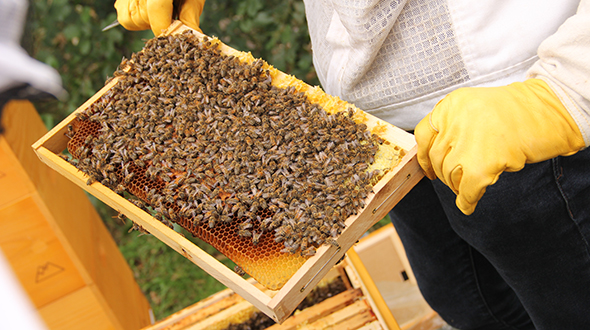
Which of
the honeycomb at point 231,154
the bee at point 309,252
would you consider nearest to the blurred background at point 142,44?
the honeycomb at point 231,154

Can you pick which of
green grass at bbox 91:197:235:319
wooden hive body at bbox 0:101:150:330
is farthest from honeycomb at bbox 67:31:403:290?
green grass at bbox 91:197:235:319

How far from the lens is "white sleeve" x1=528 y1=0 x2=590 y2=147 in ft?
4.74

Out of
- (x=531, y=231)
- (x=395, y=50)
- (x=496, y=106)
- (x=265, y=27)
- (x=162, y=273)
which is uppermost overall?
(x=265, y=27)

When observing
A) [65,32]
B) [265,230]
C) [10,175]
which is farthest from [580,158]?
[65,32]

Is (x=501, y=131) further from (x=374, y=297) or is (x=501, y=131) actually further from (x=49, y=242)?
(x=49, y=242)

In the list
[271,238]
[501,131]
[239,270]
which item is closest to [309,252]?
[271,238]

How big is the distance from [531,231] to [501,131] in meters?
0.70

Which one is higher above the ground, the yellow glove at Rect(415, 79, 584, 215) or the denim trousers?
the yellow glove at Rect(415, 79, 584, 215)

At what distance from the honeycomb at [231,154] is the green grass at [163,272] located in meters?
2.64

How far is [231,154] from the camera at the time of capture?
6.40ft

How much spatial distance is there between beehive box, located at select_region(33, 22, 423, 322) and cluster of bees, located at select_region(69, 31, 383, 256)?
0.13 feet

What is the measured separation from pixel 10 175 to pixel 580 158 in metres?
3.29

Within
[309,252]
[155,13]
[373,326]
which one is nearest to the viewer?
[309,252]

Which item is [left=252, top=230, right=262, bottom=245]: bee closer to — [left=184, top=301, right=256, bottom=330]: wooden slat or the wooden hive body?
[left=184, top=301, right=256, bottom=330]: wooden slat
